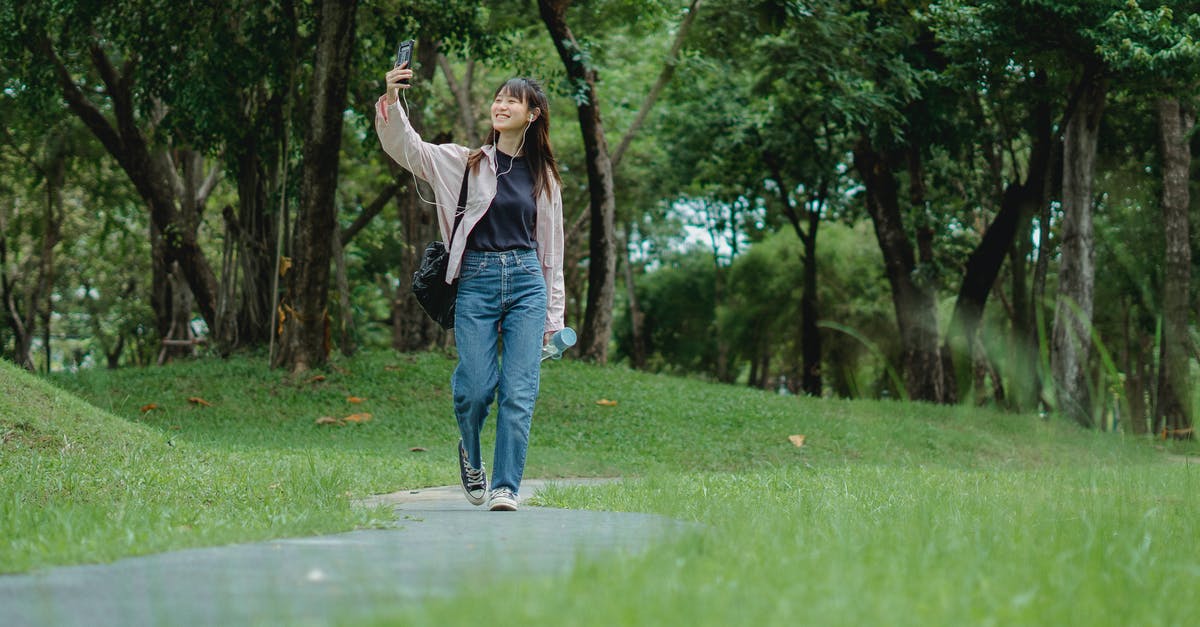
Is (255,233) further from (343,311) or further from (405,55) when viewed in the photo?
(405,55)

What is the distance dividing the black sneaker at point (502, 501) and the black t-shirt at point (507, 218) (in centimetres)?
121

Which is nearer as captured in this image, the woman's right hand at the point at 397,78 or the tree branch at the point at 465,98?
the woman's right hand at the point at 397,78

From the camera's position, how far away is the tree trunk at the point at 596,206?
16922 mm

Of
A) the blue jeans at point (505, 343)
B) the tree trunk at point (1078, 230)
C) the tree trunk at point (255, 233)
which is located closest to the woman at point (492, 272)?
the blue jeans at point (505, 343)

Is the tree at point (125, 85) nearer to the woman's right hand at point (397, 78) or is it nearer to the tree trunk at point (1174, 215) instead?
the woman's right hand at point (397, 78)

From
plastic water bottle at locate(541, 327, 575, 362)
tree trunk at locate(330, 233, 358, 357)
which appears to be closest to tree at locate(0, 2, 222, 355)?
tree trunk at locate(330, 233, 358, 357)

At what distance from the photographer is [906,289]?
2041 centimetres

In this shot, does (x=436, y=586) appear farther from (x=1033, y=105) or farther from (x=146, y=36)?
(x=1033, y=105)

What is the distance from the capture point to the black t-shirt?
6047 millimetres

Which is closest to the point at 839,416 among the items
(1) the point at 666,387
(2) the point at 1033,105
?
(1) the point at 666,387

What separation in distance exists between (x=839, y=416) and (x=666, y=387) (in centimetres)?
245

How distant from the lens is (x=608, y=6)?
702 inches

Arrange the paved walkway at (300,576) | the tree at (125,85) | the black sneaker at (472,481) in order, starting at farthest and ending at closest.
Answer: the tree at (125,85), the black sneaker at (472,481), the paved walkway at (300,576)

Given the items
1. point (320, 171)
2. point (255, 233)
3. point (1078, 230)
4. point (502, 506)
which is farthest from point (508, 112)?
point (1078, 230)
